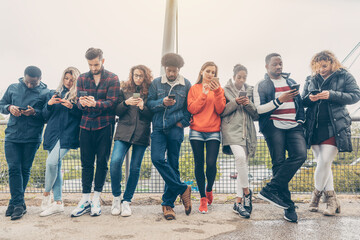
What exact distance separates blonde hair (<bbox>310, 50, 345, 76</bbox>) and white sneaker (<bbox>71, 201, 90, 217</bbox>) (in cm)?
329

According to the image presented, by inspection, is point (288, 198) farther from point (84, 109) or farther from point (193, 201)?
point (84, 109)

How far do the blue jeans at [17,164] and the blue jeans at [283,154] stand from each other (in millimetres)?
3000

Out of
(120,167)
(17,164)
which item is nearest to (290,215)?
(120,167)

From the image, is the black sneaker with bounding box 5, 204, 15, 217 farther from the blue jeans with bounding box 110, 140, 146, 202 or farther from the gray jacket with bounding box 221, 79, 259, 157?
the gray jacket with bounding box 221, 79, 259, 157

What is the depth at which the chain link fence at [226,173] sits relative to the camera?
13.0 feet

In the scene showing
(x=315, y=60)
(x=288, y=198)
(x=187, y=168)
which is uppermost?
(x=315, y=60)

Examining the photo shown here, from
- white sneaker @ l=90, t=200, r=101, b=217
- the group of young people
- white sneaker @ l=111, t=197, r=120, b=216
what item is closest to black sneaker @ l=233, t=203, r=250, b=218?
the group of young people

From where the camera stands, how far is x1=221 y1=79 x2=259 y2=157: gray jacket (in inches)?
132

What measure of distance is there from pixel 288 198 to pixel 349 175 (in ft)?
5.82

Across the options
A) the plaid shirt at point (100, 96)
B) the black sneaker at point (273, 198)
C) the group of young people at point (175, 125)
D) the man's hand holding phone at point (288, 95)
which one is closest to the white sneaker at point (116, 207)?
the group of young people at point (175, 125)

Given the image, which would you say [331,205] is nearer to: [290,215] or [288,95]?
[290,215]

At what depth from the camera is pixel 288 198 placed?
3115mm

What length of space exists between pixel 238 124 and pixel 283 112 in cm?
55

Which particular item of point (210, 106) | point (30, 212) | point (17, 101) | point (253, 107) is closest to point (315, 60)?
point (253, 107)
